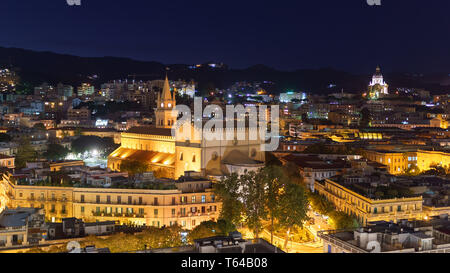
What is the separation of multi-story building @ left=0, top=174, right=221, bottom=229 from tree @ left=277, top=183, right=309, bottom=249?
5.03 meters

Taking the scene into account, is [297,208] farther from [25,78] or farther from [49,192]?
[25,78]

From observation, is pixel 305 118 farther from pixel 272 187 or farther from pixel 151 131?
pixel 272 187

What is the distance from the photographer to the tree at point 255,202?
3097 centimetres

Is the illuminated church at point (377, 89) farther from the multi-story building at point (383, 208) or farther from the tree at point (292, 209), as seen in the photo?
the tree at point (292, 209)

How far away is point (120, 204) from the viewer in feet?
106

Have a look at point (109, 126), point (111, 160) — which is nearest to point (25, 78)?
point (109, 126)

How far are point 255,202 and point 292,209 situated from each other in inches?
86.6

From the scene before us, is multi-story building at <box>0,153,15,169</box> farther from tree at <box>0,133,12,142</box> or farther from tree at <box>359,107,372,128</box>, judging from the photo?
tree at <box>359,107,372,128</box>

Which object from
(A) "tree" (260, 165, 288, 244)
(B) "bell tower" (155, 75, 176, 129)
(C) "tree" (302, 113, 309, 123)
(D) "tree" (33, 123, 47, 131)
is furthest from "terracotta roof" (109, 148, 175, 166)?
(C) "tree" (302, 113, 309, 123)

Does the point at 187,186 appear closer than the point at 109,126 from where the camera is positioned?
Yes

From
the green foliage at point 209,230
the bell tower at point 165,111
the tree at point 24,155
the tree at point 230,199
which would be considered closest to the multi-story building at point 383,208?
the tree at point 230,199

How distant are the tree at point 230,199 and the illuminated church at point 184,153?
8.95 meters
